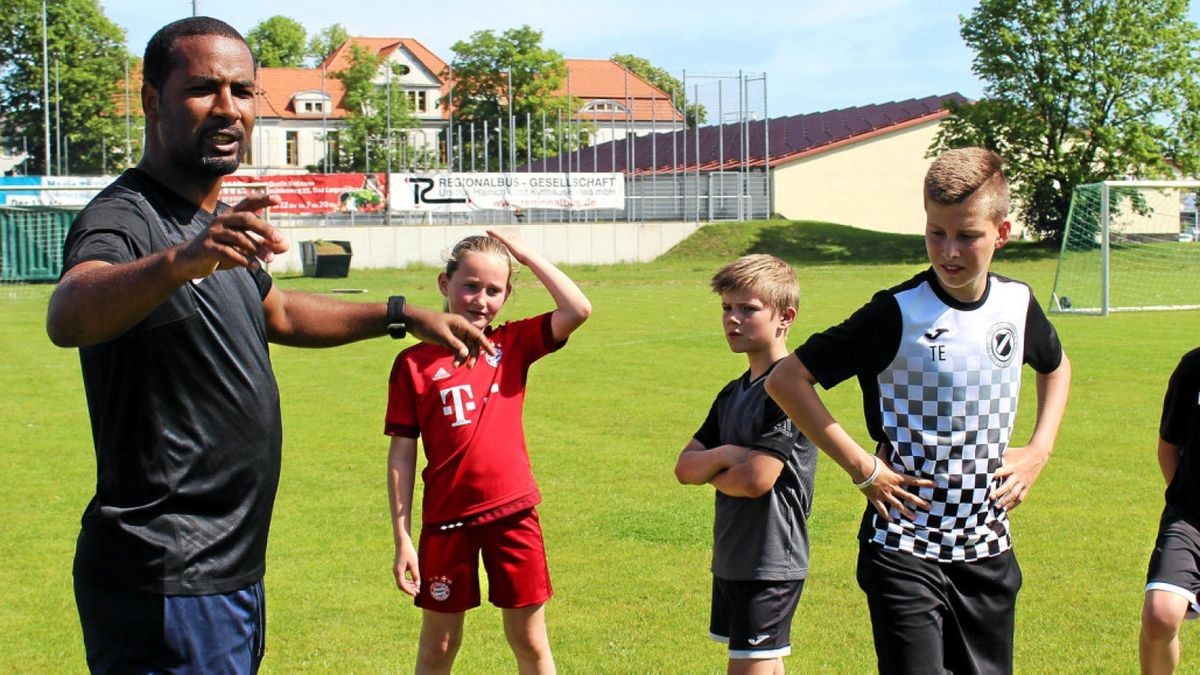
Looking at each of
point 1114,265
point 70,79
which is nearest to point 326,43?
point 70,79

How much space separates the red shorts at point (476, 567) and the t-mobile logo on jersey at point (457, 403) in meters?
0.41

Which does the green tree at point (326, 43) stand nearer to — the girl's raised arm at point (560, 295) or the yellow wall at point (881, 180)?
the yellow wall at point (881, 180)

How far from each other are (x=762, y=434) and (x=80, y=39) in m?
77.6

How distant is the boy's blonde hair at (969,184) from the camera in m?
4.12

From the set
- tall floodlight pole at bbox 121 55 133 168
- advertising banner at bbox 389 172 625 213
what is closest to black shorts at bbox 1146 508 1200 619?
advertising banner at bbox 389 172 625 213

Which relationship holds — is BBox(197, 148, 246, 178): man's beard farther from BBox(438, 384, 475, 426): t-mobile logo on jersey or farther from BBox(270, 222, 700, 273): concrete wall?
BBox(270, 222, 700, 273): concrete wall

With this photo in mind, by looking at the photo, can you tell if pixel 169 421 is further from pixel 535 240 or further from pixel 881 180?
pixel 881 180

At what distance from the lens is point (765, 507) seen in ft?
15.3

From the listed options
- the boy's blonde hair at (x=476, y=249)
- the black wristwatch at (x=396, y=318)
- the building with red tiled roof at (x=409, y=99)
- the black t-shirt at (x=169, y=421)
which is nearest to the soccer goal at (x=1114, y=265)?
the boy's blonde hair at (x=476, y=249)

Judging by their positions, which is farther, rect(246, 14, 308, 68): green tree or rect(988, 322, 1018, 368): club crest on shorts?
rect(246, 14, 308, 68): green tree

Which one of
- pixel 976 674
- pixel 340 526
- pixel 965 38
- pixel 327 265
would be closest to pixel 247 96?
pixel 976 674

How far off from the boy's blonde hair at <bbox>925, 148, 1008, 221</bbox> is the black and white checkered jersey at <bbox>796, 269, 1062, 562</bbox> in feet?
0.96

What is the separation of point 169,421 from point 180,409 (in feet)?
0.12

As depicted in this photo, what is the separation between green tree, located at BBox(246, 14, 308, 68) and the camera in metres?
116
